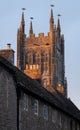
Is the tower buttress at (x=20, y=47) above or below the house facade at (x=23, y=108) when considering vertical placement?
above

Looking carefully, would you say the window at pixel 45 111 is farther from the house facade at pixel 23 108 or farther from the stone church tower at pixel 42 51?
the stone church tower at pixel 42 51

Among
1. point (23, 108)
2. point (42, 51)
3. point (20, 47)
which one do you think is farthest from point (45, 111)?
point (42, 51)

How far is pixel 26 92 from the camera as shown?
1539 inches

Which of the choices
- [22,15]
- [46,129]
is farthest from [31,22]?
[46,129]

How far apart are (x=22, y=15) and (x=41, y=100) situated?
142m

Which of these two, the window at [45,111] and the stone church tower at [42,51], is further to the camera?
A: the stone church tower at [42,51]

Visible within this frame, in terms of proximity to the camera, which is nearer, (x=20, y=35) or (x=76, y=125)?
(x=76, y=125)

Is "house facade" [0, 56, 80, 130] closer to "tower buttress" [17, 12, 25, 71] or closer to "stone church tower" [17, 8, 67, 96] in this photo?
"tower buttress" [17, 12, 25, 71]

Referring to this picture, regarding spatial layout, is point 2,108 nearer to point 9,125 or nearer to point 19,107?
point 9,125

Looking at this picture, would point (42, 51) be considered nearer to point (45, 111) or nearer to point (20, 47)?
point (20, 47)

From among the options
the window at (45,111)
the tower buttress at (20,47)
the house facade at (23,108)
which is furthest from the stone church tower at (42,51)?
the window at (45,111)

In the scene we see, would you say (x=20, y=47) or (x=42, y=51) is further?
(x=42, y=51)

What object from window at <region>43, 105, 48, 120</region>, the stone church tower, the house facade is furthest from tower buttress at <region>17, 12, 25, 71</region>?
window at <region>43, 105, 48, 120</region>

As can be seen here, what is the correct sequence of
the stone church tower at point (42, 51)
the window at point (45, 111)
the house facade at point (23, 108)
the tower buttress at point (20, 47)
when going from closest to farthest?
the house facade at point (23, 108)
the window at point (45, 111)
the tower buttress at point (20, 47)
the stone church tower at point (42, 51)
